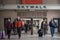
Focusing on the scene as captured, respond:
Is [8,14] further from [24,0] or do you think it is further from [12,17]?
[24,0]

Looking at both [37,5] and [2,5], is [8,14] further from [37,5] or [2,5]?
[37,5]

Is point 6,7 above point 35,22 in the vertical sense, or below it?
above

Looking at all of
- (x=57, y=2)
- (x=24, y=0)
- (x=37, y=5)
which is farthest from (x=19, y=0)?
(x=57, y=2)

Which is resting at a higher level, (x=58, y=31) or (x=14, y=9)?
(x=14, y=9)

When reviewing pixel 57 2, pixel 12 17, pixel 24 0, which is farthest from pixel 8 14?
pixel 57 2

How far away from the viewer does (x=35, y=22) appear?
30.2m

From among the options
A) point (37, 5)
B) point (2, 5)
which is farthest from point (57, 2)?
point (2, 5)

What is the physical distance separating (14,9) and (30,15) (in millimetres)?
2359

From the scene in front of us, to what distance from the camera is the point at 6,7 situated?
2903cm

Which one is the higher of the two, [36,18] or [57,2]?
[57,2]

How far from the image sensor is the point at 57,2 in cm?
2983

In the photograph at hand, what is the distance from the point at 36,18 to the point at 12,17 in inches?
129

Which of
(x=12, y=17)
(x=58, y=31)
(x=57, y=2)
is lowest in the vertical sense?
(x=58, y=31)

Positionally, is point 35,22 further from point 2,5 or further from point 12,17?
point 2,5
